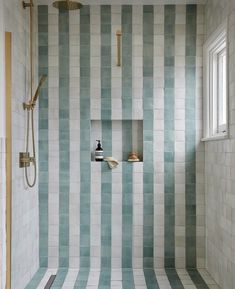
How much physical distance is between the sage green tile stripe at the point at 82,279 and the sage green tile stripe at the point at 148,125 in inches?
23.5

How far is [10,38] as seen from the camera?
3.29 metres

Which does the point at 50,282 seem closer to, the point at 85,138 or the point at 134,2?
the point at 85,138

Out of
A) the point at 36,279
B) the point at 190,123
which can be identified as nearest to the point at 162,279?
the point at 36,279

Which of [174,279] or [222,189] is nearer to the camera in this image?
[222,189]

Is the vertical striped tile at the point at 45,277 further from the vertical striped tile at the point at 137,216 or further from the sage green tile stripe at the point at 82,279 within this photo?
the vertical striped tile at the point at 137,216

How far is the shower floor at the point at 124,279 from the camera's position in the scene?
12.4 ft

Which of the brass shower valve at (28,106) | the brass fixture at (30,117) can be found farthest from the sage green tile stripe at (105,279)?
the brass shower valve at (28,106)

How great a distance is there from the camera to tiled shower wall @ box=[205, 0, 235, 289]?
3365 mm

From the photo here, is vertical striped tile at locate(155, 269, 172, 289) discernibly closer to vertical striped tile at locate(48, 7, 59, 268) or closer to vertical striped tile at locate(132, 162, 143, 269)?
vertical striped tile at locate(132, 162, 143, 269)

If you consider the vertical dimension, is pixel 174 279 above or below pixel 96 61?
below

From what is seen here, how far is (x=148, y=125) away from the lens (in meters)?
4.33

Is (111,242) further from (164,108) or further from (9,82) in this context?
(9,82)

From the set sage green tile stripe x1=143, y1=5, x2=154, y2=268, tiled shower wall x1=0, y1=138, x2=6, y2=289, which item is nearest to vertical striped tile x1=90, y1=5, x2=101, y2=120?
sage green tile stripe x1=143, y1=5, x2=154, y2=268

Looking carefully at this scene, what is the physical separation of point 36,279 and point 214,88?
2410 millimetres
